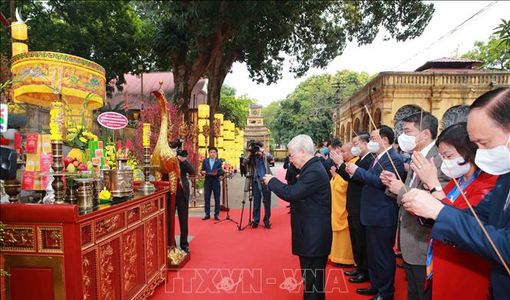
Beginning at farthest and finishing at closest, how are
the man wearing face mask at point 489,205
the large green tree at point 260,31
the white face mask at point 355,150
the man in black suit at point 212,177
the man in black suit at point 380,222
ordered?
the large green tree at point 260,31 → the man in black suit at point 212,177 → the white face mask at point 355,150 → the man in black suit at point 380,222 → the man wearing face mask at point 489,205

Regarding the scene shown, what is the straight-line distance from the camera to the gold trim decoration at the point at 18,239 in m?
1.57

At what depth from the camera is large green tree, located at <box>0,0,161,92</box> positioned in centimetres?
845

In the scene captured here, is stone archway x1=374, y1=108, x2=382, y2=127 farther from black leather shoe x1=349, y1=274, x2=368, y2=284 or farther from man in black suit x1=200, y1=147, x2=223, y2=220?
black leather shoe x1=349, y1=274, x2=368, y2=284

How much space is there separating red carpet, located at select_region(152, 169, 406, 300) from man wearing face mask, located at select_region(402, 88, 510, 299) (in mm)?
1803

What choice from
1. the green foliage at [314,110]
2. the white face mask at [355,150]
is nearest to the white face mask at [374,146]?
the white face mask at [355,150]

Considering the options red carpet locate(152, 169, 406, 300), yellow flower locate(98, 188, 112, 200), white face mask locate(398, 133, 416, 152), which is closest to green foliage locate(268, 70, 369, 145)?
red carpet locate(152, 169, 406, 300)

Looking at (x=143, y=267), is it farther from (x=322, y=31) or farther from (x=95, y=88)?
(x=322, y=31)

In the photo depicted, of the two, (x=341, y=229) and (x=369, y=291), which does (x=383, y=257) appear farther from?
(x=341, y=229)

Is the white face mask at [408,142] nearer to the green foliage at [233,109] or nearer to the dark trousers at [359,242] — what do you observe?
the dark trousers at [359,242]

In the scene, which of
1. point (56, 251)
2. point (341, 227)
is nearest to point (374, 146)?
point (341, 227)

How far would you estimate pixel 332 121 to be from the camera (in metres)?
25.1

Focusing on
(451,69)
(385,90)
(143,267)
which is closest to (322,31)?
(385,90)

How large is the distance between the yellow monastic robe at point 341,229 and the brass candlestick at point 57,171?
8.70ft

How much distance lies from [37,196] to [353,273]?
2.76 meters
